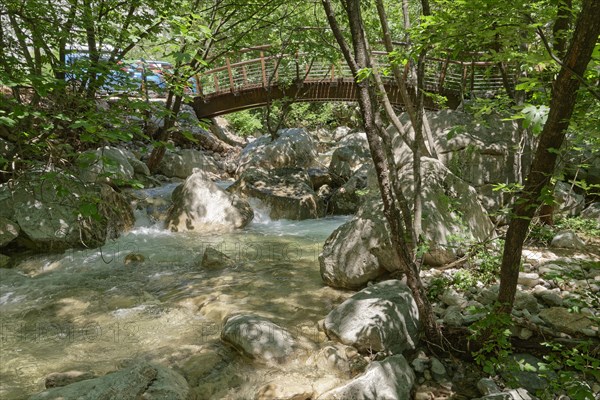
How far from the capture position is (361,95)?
2.93 meters

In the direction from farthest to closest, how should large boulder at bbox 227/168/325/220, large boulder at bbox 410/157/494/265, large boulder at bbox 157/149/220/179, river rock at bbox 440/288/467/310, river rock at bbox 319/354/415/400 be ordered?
large boulder at bbox 157/149/220/179
large boulder at bbox 227/168/325/220
large boulder at bbox 410/157/494/265
river rock at bbox 440/288/467/310
river rock at bbox 319/354/415/400

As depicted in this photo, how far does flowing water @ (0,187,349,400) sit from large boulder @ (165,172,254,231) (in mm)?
861

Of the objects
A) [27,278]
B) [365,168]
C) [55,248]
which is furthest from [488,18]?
[365,168]

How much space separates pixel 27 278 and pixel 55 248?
99cm

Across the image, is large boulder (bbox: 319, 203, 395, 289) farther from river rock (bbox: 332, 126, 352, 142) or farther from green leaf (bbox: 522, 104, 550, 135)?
river rock (bbox: 332, 126, 352, 142)

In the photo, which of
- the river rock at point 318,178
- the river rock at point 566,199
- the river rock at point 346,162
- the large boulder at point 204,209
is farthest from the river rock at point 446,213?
the river rock at point 346,162

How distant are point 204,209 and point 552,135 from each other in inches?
286

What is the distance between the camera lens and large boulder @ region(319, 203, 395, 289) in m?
4.46

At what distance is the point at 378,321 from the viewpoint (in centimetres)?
328

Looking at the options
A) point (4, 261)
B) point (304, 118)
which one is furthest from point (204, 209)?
point (304, 118)

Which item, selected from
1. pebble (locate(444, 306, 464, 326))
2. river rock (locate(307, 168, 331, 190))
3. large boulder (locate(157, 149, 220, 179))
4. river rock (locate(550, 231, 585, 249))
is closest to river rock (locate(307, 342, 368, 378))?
pebble (locate(444, 306, 464, 326))

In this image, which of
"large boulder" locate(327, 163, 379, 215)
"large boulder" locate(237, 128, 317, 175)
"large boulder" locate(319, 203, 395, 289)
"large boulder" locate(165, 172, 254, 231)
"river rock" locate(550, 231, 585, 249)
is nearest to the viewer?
"large boulder" locate(319, 203, 395, 289)

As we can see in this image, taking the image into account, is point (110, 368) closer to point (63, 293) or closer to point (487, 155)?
point (63, 293)

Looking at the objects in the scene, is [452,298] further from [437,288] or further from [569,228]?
[569,228]
